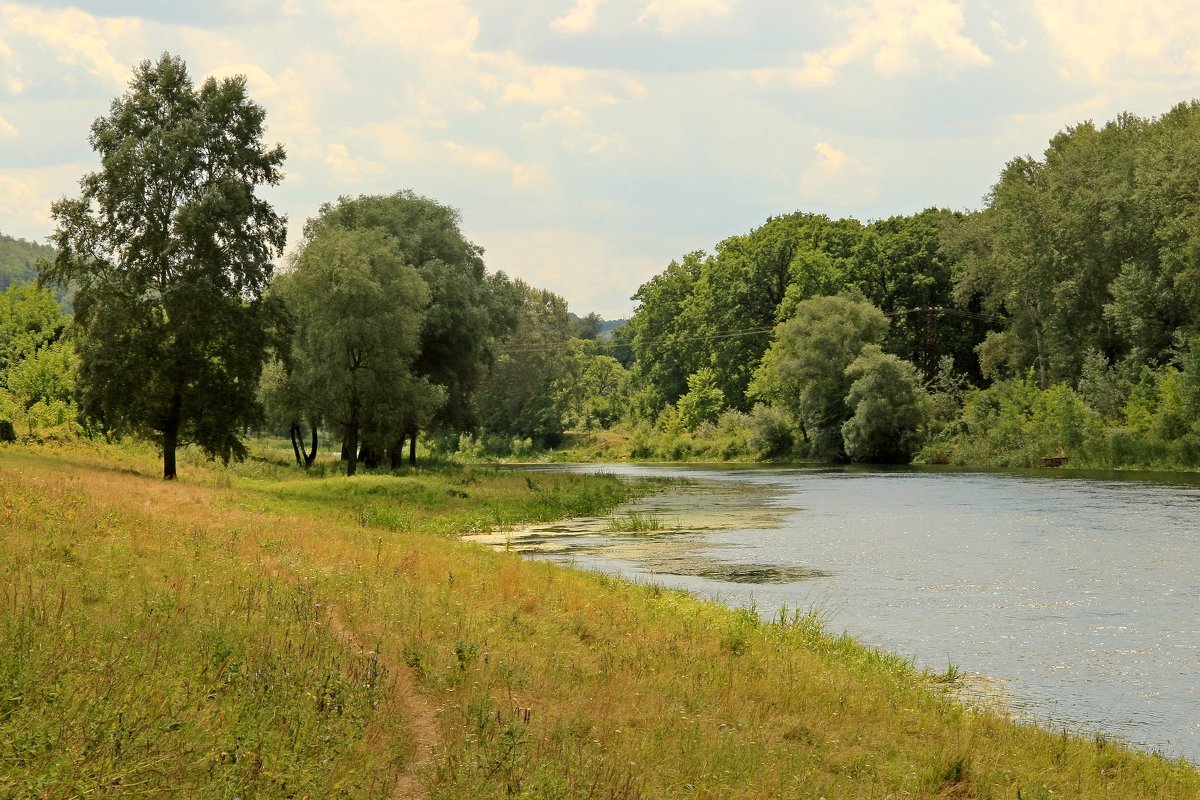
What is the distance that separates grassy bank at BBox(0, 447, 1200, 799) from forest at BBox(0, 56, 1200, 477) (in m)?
25.0

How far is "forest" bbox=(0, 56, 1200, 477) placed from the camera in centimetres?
4425

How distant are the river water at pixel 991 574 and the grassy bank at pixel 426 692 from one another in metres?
2.07

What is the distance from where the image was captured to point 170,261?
44219mm

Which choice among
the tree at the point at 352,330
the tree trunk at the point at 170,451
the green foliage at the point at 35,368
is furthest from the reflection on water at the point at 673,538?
the green foliage at the point at 35,368

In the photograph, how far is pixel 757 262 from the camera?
383 feet

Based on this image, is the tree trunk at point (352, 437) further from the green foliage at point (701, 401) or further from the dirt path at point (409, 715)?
the green foliage at point (701, 401)

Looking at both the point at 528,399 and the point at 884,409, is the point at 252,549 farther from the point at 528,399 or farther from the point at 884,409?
the point at 528,399

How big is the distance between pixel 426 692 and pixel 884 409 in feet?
255

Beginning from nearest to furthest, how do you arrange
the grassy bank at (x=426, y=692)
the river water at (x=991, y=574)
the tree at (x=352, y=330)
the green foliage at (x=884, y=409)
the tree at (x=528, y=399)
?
the grassy bank at (x=426, y=692) → the river water at (x=991, y=574) → the tree at (x=352, y=330) → the green foliage at (x=884, y=409) → the tree at (x=528, y=399)

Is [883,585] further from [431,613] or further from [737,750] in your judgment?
[737,750]

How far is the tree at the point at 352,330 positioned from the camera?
57625mm

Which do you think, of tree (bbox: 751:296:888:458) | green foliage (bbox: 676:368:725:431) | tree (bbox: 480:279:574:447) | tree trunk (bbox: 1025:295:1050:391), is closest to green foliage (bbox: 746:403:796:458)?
tree (bbox: 751:296:888:458)

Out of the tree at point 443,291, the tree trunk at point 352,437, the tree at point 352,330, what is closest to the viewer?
the tree at point 352,330

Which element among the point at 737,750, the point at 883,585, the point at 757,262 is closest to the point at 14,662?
the point at 737,750
